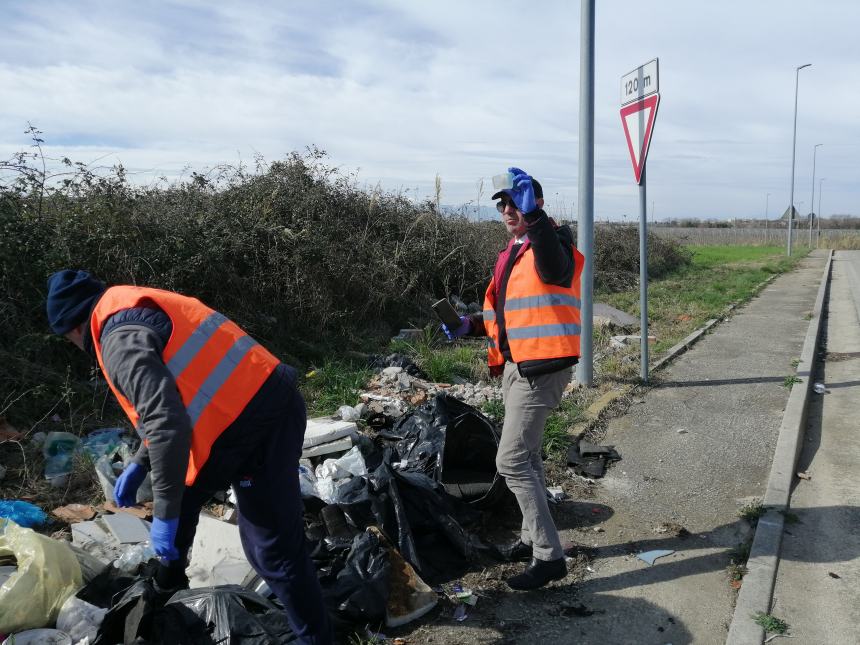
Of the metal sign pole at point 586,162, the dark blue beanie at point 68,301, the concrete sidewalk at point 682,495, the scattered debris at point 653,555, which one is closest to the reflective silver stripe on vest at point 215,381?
the dark blue beanie at point 68,301

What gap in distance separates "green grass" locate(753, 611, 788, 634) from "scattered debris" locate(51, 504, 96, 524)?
140 inches

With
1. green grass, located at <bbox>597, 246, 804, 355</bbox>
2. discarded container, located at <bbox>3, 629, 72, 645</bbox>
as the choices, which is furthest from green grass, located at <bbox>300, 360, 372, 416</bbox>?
green grass, located at <bbox>597, 246, 804, 355</bbox>

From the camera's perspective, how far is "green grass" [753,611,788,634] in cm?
292

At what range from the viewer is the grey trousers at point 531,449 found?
3186 millimetres

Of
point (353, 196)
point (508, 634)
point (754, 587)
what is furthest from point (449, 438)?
point (353, 196)

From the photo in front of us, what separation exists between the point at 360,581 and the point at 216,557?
2.57 ft

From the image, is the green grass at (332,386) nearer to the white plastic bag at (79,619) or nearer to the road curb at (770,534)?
the white plastic bag at (79,619)

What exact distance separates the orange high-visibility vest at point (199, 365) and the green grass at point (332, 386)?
342 cm

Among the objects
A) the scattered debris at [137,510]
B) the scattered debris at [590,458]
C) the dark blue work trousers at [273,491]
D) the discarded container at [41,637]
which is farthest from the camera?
the scattered debris at [590,458]

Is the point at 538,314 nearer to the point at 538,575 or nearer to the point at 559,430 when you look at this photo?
the point at 538,575

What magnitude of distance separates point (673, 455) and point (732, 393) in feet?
6.72

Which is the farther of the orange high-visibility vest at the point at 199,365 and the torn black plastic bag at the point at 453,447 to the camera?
the torn black plastic bag at the point at 453,447

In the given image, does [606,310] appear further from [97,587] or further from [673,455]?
[97,587]

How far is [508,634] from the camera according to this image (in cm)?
295
